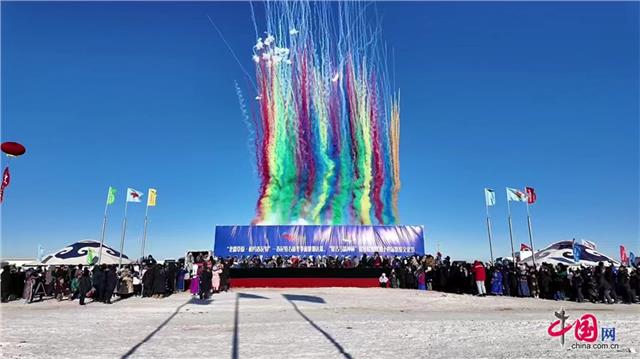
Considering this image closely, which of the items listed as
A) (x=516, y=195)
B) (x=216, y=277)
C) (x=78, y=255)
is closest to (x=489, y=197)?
(x=516, y=195)

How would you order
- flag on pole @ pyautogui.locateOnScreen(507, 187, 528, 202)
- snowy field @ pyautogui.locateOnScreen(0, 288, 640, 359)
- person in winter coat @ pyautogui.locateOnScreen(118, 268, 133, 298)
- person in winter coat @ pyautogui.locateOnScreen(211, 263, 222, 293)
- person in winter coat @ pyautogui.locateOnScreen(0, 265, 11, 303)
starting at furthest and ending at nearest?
flag on pole @ pyautogui.locateOnScreen(507, 187, 528, 202) < person in winter coat @ pyautogui.locateOnScreen(211, 263, 222, 293) < person in winter coat @ pyautogui.locateOnScreen(118, 268, 133, 298) < person in winter coat @ pyautogui.locateOnScreen(0, 265, 11, 303) < snowy field @ pyautogui.locateOnScreen(0, 288, 640, 359)

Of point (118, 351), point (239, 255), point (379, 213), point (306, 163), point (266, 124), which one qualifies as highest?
point (266, 124)

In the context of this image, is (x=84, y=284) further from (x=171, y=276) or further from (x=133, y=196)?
(x=133, y=196)

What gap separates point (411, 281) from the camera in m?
26.2

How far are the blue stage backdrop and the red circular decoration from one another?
783 inches

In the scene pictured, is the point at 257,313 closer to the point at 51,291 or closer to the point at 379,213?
the point at 51,291

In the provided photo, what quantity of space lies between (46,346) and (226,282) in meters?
15.6

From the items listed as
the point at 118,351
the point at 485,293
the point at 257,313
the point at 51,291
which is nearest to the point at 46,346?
the point at 118,351

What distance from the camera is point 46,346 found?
27.6 ft

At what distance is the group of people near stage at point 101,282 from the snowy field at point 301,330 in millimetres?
1060

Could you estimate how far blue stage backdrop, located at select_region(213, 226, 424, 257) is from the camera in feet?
110

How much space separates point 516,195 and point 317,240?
47.9ft

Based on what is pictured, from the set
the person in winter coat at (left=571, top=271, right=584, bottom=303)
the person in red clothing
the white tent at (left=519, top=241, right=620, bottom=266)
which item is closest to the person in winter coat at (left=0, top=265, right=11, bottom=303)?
the person in red clothing

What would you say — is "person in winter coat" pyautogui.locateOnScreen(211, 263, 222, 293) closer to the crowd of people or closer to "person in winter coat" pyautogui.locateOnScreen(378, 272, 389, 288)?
the crowd of people
